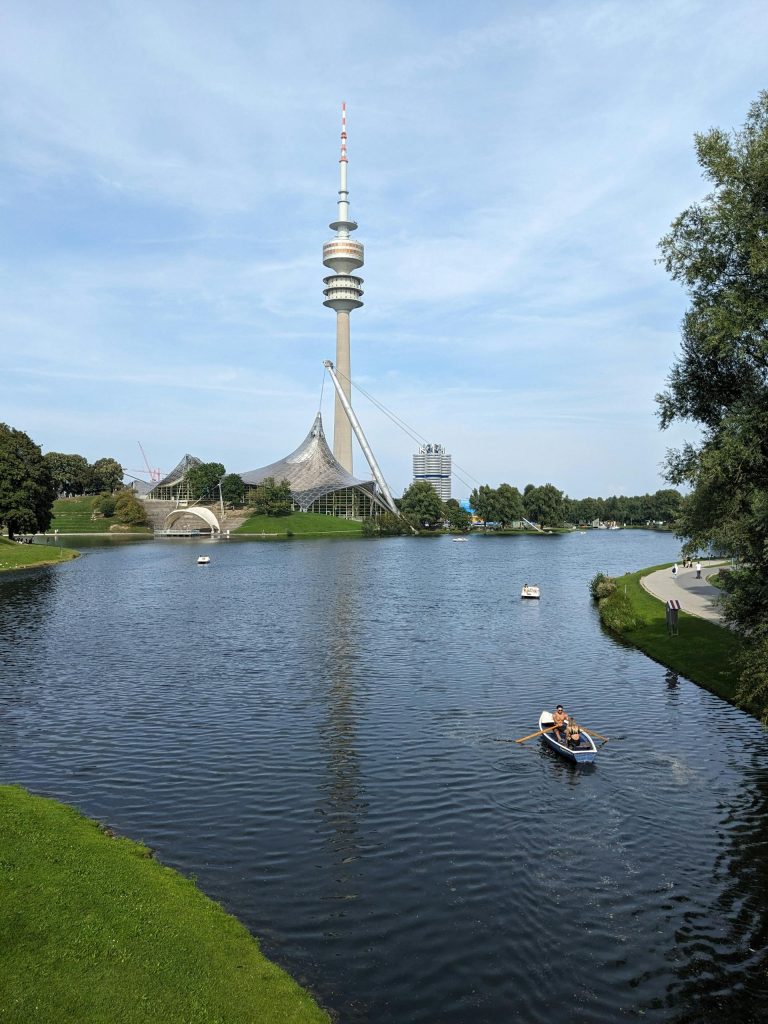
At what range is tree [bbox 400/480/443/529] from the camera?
182500 mm

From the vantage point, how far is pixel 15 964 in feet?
34.9

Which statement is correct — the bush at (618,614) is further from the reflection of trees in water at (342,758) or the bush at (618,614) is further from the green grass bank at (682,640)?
the reflection of trees in water at (342,758)

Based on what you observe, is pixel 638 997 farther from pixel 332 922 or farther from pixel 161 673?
pixel 161 673

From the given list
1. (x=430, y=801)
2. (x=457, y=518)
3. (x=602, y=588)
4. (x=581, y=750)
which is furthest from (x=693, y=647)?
(x=457, y=518)

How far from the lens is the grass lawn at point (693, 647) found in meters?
33.9

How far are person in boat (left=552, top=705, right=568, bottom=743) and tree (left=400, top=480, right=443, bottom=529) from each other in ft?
511

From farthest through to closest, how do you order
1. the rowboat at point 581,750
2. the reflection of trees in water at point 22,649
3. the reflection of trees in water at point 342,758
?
the reflection of trees in water at point 22,649 → the rowboat at point 581,750 → the reflection of trees in water at point 342,758

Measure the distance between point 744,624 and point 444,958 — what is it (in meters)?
18.5

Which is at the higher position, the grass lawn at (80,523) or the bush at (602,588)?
the grass lawn at (80,523)

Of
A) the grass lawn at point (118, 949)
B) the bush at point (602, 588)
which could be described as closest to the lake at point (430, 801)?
the grass lawn at point (118, 949)

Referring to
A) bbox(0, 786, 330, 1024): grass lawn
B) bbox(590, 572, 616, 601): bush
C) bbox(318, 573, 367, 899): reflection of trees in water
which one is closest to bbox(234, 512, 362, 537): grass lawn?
bbox(590, 572, 616, 601): bush

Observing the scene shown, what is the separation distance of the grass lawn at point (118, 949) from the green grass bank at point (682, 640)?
22.5 m

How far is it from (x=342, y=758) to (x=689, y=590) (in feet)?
141

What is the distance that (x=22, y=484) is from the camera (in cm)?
9812
